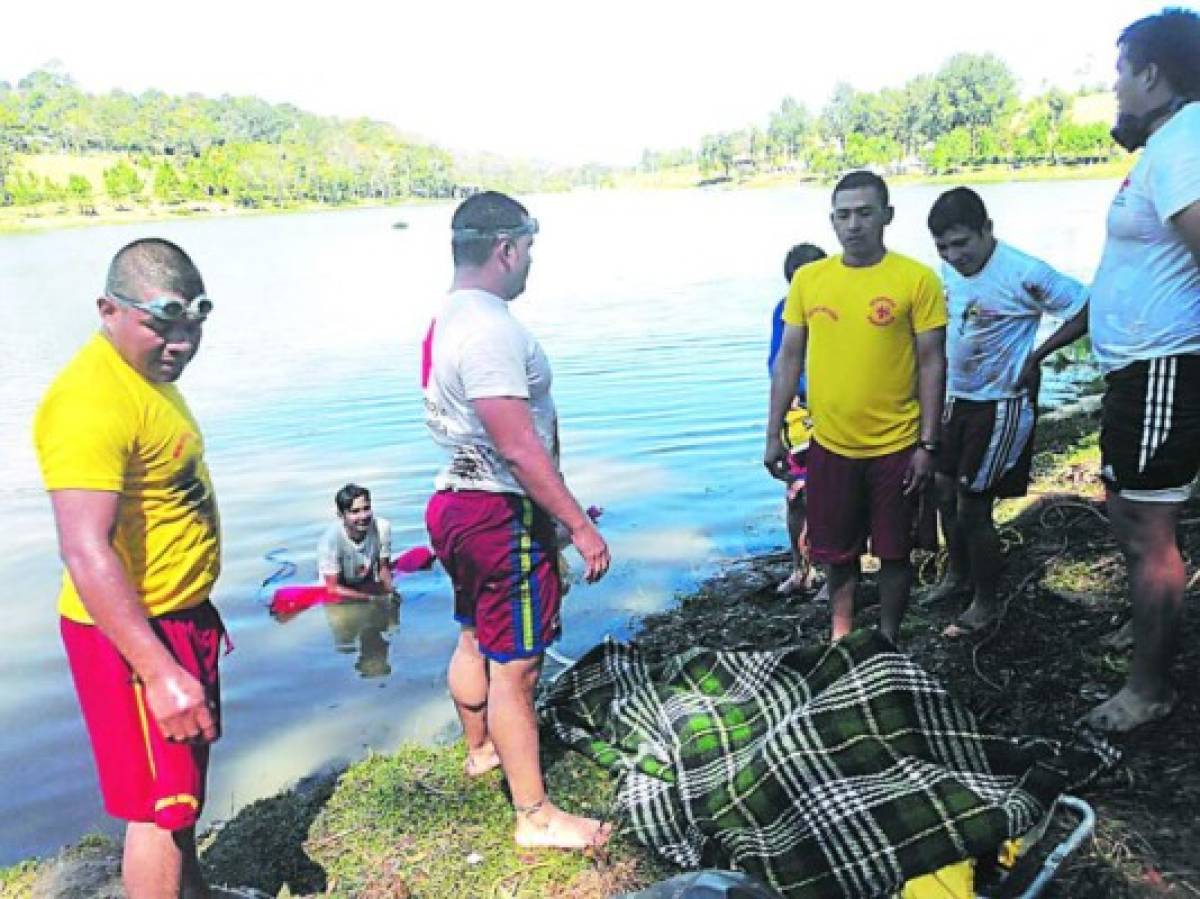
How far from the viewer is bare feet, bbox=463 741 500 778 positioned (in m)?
3.64

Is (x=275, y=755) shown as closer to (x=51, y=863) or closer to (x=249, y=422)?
(x=51, y=863)

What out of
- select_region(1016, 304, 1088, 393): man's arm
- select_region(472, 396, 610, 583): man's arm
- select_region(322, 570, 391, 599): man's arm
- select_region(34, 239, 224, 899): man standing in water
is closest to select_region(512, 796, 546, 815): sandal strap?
select_region(472, 396, 610, 583): man's arm

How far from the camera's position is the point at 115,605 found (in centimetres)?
222

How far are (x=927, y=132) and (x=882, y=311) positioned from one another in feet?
414

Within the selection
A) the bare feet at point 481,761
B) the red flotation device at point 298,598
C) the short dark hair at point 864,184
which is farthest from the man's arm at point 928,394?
the red flotation device at point 298,598

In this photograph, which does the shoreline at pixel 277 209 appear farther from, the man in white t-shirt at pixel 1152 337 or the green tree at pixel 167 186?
the man in white t-shirt at pixel 1152 337

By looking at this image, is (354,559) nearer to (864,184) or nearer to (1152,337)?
(864,184)

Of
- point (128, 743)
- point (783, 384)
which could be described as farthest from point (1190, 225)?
point (128, 743)

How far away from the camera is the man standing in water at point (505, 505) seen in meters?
2.92

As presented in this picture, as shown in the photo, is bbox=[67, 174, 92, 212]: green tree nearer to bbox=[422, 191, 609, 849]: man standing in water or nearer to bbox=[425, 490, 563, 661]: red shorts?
bbox=[422, 191, 609, 849]: man standing in water

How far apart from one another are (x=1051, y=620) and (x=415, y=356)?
45.6 feet

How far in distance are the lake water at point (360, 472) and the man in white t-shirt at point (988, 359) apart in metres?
2.48

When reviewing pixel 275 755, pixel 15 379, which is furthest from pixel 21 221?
pixel 275 755

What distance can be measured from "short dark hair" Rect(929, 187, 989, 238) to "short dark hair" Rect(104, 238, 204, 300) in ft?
10.1
